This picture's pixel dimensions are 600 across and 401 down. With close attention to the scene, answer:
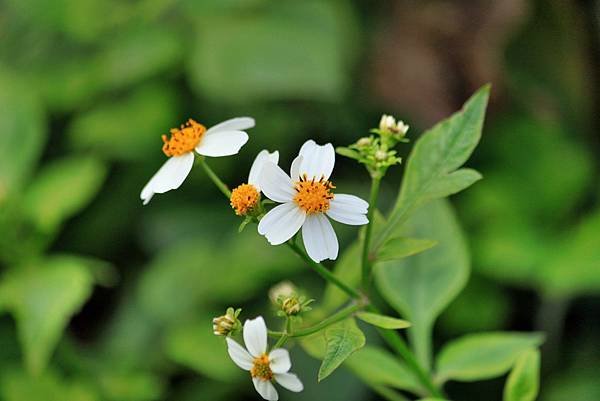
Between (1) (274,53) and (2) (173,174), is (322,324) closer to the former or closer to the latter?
(2) (173,174)

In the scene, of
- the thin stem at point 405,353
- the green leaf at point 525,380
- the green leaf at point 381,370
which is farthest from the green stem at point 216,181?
the green leaf at point 525,380

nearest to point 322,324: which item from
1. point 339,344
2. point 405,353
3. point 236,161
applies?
point 339,344

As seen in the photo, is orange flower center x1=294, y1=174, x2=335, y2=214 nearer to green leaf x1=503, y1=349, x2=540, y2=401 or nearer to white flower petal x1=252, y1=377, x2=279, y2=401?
white flower petal x1=252, y1=377, x2=279, y2=401

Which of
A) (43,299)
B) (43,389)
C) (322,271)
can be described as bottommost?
(43,389)

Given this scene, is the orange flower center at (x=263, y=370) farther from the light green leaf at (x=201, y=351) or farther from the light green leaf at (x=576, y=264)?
the light green leaf at (x=576, y=264)

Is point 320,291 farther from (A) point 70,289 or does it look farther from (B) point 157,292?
(A) point 70,289

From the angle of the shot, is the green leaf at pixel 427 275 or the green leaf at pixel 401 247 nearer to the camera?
the green leaf at pixel 401 247
